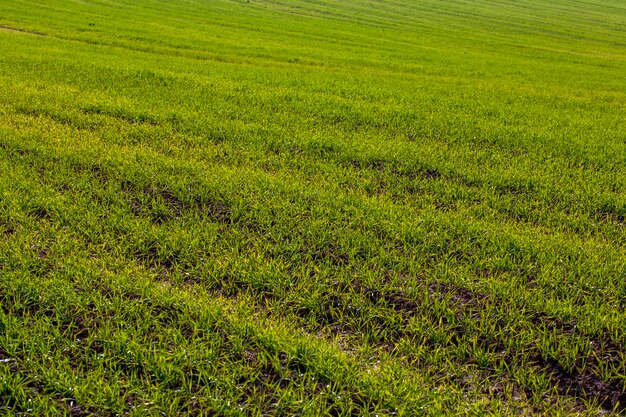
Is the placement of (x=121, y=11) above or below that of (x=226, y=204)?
above

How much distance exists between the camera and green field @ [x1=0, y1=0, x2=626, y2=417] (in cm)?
311

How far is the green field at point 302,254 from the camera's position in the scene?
10.2 feet

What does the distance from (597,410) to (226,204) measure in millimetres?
3657

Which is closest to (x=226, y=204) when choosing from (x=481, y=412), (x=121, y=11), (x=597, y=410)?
(x=481, y=412)

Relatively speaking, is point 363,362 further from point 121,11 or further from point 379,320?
point 121,11

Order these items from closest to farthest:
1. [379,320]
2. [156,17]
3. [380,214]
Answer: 1. [379,320]
2. [380,214]
3. [156,17]

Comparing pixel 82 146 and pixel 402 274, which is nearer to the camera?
pixel 402 274

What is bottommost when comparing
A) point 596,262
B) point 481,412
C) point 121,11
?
point 481,412

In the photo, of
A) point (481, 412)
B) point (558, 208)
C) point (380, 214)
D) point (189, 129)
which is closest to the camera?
point (481, 412)

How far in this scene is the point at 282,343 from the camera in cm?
338

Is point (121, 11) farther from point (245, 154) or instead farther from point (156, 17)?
point (245, 154)

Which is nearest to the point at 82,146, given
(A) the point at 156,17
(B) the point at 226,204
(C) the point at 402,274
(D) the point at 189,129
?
(D) the point at 189,129

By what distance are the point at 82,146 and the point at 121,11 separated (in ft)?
94.8

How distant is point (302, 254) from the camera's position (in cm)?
451
